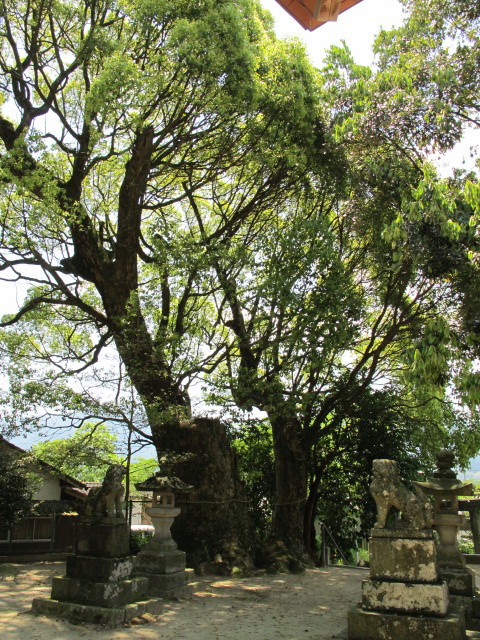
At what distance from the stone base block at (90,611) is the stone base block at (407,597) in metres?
3.15

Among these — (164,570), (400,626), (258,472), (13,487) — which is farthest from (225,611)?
(258,472)

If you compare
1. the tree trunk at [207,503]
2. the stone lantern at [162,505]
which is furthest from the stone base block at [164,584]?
the tree trunk at [207,503]

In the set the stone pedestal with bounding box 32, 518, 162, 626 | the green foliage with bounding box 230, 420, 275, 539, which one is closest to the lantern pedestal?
the stone pedestal with bounding box 32, 518, 162, 626

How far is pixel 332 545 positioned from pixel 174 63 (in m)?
15.7

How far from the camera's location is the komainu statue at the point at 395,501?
601 cm

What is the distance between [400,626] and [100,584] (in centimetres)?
384

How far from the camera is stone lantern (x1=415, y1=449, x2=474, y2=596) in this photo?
7562mm

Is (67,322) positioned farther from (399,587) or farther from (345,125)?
(399,587)

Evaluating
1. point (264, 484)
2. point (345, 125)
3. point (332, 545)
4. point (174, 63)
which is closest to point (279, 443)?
point (264, 484)

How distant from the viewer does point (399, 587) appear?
578cm

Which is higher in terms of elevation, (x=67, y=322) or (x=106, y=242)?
(x=106, y=242)

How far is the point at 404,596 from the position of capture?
5.75 meters

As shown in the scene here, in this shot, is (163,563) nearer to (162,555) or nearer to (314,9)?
(162,555)

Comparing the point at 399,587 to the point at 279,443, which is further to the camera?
the point at 279,443
